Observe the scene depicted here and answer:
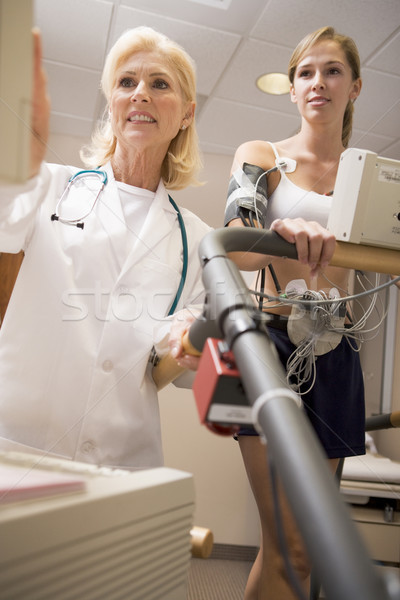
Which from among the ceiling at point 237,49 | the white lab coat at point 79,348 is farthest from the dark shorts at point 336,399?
the ceiling at point 237,49

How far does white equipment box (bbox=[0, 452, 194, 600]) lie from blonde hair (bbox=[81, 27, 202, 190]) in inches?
34.6

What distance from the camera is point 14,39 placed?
0.87 feet

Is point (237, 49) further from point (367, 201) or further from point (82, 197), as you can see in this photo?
point (367, 201)

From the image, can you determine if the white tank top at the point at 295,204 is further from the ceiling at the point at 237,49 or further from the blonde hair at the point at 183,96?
the ceiling at the point at 237,49

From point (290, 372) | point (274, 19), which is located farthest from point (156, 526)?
point (274, 19)

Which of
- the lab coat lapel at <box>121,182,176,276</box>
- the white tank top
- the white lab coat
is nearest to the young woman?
the white tank top

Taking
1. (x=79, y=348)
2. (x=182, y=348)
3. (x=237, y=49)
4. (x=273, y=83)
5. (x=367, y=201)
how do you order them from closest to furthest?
(x=182, y=348) → (x=367, y=201) → (x=79, y=348) → (x=237, y=49) → (x=273, y=83)

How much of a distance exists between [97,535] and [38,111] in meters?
0.26

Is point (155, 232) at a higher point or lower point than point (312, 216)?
lower

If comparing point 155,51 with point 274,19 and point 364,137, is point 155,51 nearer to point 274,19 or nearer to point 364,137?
point 274,19

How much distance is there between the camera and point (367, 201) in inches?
27.7

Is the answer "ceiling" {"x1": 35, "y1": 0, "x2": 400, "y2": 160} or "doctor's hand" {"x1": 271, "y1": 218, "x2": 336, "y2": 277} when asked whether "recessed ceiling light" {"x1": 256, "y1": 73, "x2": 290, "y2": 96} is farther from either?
"doctor's hand" {"x1": 271, "y1": 218, "x2": 336, "y2": 277}

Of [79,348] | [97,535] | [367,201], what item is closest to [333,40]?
[367,201]

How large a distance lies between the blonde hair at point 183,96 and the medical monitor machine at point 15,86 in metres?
0.82
